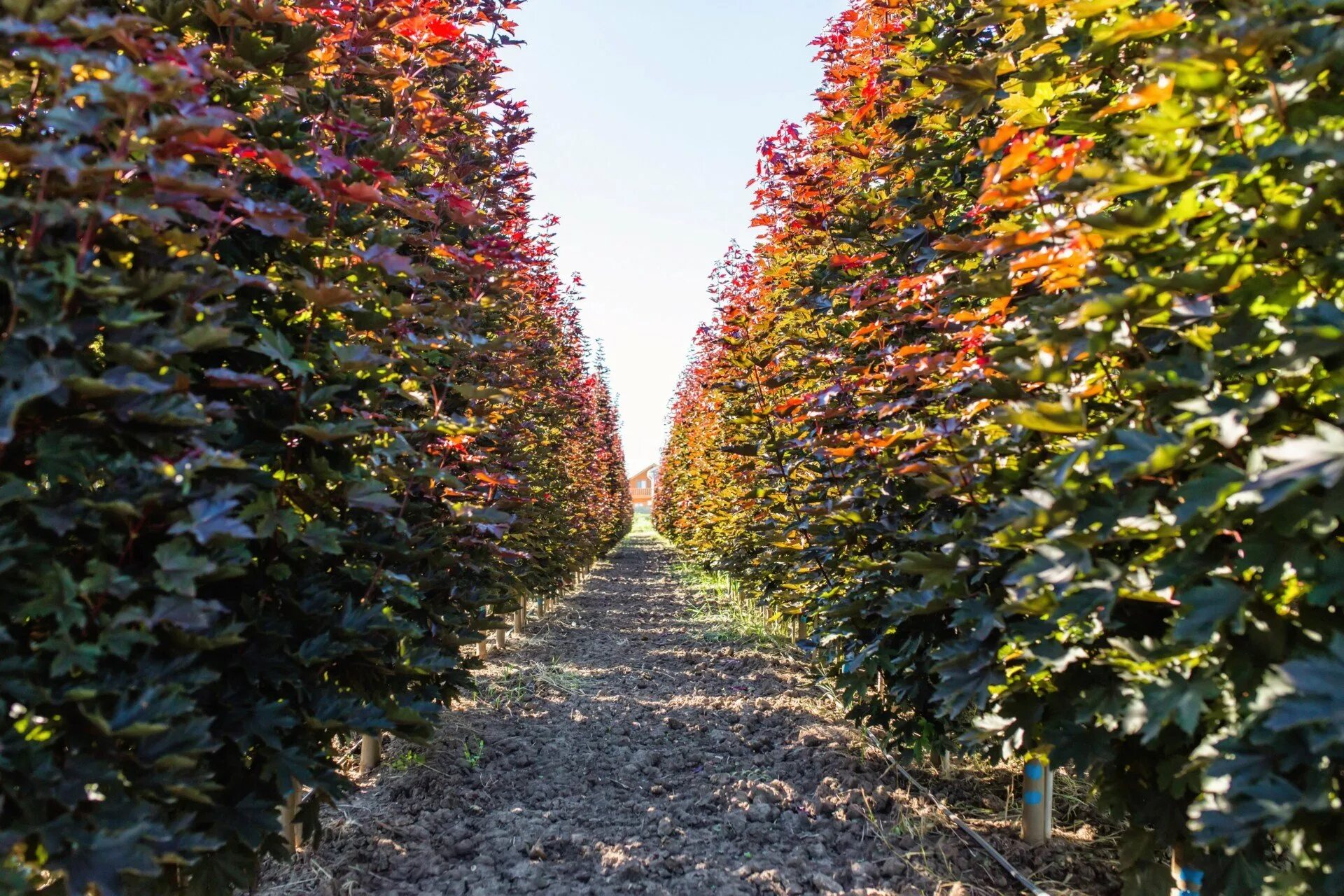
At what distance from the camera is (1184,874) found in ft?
6.76

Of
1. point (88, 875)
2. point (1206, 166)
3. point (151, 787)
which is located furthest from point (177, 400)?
point (1206, 166)

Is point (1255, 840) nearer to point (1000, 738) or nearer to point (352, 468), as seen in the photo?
point (1000, 738)

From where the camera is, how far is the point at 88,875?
143 centimetres

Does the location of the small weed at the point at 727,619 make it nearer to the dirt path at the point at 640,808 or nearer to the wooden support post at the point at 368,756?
the dirt path at the point at 640,808

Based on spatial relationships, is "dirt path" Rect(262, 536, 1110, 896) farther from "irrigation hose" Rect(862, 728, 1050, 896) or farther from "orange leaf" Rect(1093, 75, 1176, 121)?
"orange leaf" Rect(1093, 75, 1176, 121)

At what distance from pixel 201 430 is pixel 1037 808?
10.6 feet

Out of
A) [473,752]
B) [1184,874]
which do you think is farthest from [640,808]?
[1184,874]

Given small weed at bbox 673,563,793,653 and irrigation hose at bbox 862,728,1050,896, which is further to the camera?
small weed at bbox 673,563,793,653

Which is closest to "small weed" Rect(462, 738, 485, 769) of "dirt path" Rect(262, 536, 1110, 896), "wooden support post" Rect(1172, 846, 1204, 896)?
"dirt path" Rect(262, 536, 1110, 896)

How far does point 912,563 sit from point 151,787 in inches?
79.1

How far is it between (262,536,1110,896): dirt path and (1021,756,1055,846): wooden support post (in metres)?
0.26

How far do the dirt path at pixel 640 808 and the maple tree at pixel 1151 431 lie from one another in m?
0.69

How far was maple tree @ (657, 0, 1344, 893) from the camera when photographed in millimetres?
1371

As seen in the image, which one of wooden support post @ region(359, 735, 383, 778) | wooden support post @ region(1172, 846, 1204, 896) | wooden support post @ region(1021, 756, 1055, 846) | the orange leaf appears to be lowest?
wooden support post @ region(359, 735, 383, 778)
